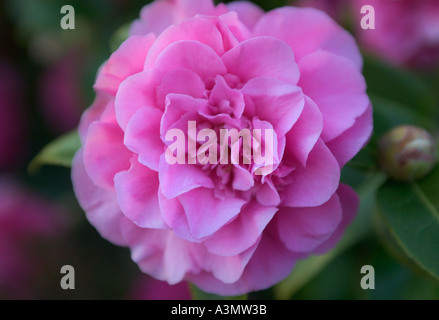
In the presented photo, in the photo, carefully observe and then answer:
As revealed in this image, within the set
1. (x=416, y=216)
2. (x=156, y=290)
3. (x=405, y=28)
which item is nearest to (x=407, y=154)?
(x=416, y=216)

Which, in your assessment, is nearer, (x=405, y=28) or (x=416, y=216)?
(x=416, y=216)

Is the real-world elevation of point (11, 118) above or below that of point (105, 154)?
below

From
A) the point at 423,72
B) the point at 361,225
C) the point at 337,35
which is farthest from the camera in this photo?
the point at 423,72

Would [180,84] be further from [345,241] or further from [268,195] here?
[345,241]

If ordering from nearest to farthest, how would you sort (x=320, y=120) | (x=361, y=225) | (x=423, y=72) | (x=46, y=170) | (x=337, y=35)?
(x=320, y=120)
(x=337, y=35)
(x=361, y=225)
(x=423, y=72)
(x=46, y=170)

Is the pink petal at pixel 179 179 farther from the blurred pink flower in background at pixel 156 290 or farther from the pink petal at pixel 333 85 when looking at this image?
the blurred pink flower in background at pixel 156 290

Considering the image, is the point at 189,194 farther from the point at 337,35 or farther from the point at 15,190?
the point at 15,190

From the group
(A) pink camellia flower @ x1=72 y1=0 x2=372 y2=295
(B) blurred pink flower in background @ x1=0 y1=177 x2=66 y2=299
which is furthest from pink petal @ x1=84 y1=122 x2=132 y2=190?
(B) blurred pink flower in background @ x1=0 y1=177 x2=66 y2=299
